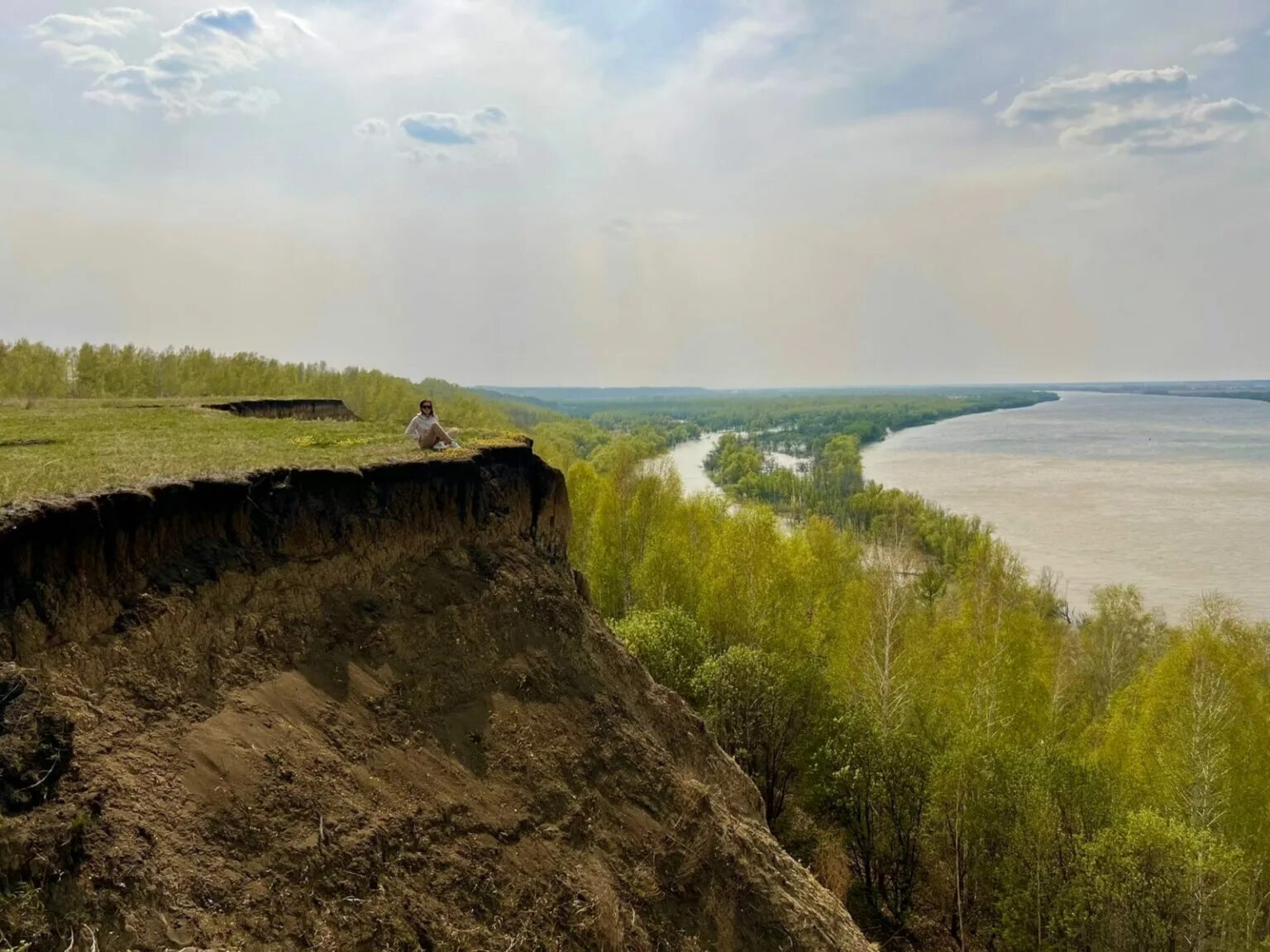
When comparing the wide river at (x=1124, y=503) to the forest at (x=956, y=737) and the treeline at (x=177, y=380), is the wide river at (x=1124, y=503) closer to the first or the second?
the forest at (x=956, y=737)

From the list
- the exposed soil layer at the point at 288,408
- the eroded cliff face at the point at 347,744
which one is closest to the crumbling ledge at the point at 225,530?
the eroded cliff face at the point at 347,744

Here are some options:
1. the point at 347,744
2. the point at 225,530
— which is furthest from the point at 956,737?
the point at 225,530

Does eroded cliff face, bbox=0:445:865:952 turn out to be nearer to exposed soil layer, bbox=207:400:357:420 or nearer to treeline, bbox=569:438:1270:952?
treeline, bbox=569:438:1270:952

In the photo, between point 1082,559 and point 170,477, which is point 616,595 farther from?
point 1082,559

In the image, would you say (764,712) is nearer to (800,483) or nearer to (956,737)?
(956,737)

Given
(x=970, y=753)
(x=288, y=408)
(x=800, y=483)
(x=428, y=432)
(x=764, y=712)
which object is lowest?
(x=800, y=483)

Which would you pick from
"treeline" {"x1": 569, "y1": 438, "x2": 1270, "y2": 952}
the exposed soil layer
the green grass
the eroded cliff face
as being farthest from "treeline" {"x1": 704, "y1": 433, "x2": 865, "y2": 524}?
the eroded cliff face
